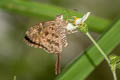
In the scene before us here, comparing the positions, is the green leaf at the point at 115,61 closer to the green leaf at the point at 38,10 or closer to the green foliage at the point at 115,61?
the green foliage at the point at 115,61

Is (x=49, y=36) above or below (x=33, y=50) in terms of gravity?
below

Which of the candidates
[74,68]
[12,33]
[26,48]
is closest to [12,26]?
[12,33]

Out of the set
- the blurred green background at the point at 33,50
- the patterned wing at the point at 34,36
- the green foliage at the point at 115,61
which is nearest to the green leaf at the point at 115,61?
the green foliage at the point at 115,61

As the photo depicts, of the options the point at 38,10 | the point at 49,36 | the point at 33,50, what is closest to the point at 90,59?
the point at 49,36

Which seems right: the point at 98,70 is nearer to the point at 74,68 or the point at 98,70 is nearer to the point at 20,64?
the point at 20,64

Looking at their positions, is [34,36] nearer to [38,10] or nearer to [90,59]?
[90,59]

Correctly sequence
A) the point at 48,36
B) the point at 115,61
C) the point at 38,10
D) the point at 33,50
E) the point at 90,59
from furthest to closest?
the point at 33,50 → the point at 38,10 → the point at 90,59 → the point at 48,36 → the point at 115,61

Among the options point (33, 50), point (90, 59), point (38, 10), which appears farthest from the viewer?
point (33, 50)
